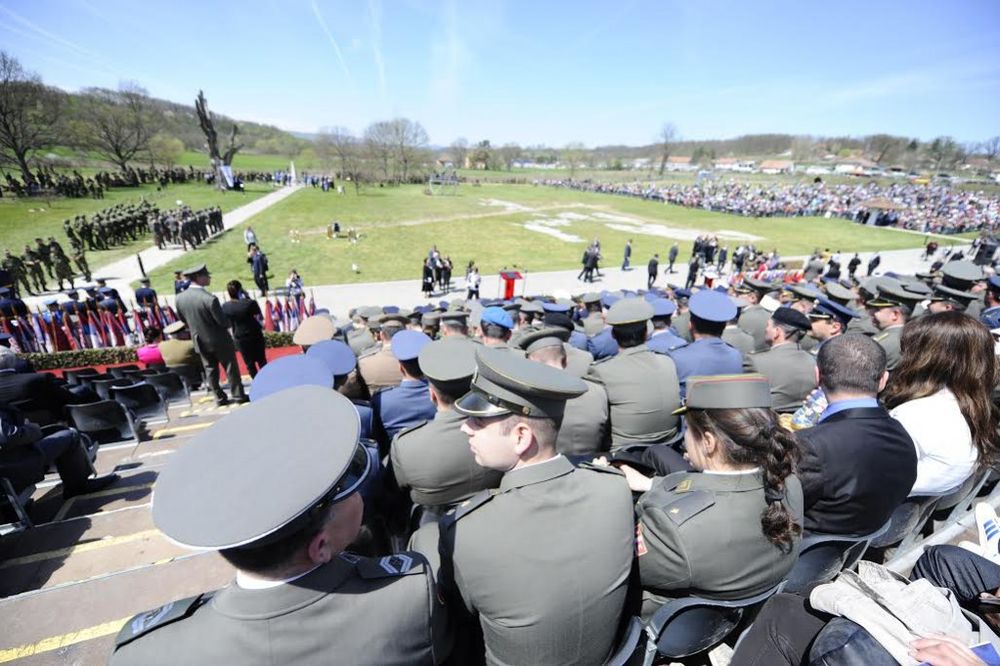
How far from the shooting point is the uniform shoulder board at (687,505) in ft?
6.51

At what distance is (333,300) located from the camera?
16406 millimetres

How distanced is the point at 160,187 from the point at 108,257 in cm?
3232

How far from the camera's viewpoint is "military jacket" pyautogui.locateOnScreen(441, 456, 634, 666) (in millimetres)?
1686

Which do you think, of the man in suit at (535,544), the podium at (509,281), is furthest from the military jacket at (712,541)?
the podium at (509,281)

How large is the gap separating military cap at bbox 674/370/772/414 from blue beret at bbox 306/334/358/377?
2.85m

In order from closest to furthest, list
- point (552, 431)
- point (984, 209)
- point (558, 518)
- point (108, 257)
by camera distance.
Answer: point (558, 518), point (552, 431), point (108, 257), point (984, 209)

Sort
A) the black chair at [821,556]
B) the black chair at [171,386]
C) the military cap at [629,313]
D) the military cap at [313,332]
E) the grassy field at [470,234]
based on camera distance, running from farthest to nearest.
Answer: the grassy field at [470,234]
the black chair at [171,386]
the military cap at [313,332]
the military cap at [629,313]
the black chair at [821,556]

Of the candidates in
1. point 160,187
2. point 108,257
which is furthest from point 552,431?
point 160,187

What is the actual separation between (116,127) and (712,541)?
2898 inches

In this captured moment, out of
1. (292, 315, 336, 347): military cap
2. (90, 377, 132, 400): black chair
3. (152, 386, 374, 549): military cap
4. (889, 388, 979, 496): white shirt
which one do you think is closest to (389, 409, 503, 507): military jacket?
(152, 386, 374, 549): military cap

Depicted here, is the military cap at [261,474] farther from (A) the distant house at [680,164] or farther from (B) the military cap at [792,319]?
(A) the distant house at [680,164]

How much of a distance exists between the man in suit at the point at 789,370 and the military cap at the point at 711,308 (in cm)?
64

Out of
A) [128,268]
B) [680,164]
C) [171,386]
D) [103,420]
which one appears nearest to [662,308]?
[103,420]

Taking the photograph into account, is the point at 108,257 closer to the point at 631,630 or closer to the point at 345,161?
the point at 631,630
